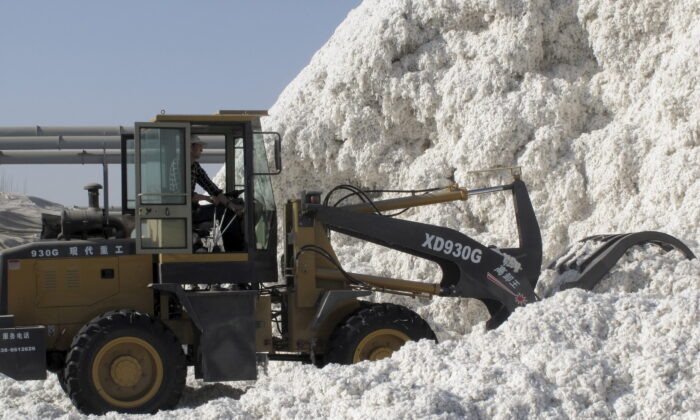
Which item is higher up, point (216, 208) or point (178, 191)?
point (178, 191)

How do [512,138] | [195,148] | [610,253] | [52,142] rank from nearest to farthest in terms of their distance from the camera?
1. [195,148]
2. [610,253]
3. [512,138]
4. [52,142]

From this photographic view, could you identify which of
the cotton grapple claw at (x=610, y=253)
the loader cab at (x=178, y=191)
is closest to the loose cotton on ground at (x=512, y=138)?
the cotton grapple claw at (x=610, y=253)

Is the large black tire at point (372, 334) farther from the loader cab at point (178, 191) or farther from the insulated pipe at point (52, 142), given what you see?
the insulated pipe at point (52, 142)

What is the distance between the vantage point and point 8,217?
1088 inches

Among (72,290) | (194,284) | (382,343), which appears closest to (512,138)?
(382,343)

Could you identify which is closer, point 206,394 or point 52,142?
point 206,394

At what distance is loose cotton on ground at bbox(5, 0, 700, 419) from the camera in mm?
7805

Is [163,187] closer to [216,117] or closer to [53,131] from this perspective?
[216,117]

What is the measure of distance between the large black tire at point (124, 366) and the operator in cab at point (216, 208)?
968mm

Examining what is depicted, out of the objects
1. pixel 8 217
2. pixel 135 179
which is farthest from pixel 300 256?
pixel 8 217

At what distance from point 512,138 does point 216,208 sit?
169 inches

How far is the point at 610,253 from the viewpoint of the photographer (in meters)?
9.50

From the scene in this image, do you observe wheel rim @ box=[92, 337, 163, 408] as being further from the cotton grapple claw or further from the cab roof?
the cotton grapple claw

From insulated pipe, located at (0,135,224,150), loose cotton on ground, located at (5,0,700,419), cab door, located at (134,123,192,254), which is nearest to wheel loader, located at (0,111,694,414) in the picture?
cab door, located at (134,123,192,254)
